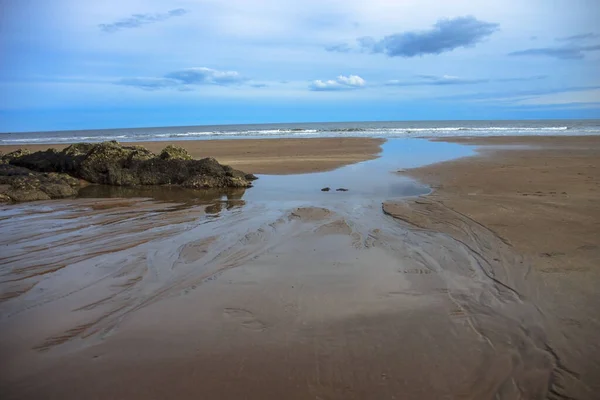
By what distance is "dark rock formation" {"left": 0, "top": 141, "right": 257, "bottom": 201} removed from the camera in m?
11.2

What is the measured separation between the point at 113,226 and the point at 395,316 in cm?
590

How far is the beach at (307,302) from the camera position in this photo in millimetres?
3035

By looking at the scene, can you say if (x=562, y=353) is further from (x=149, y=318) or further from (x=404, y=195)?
(x=404, y=195)

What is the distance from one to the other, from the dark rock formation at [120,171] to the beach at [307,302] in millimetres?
2767

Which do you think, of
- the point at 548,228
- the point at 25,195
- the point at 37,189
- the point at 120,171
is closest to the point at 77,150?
the point at 120,171

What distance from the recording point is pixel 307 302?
4.30m

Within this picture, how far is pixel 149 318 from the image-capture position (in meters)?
3.98

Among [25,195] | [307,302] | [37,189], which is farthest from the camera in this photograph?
[37,189]

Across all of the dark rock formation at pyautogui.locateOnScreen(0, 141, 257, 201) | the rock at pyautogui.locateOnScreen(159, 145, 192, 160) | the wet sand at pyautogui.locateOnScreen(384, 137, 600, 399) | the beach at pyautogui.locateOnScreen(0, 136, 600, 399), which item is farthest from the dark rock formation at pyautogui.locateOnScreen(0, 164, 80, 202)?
the wet sand at pyautogui.locateOnScreen(384, 137, 600, 399)

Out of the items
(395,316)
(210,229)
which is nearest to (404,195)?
(210,229)

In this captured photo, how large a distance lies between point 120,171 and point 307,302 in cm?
1108

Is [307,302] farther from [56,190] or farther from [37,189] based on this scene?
[37,189]

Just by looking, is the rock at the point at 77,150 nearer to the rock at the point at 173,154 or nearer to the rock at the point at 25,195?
the rock at the point at 173,154

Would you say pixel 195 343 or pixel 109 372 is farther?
pixel 195 343
